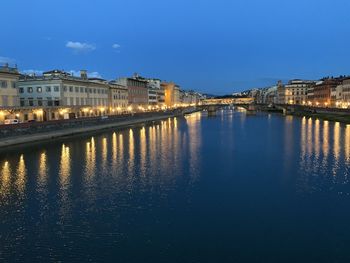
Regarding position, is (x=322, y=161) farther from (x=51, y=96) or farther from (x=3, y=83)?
(x=51, y=96)

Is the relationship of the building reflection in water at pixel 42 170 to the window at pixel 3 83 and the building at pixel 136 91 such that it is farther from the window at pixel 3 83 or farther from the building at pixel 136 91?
the building at pixel 136 91

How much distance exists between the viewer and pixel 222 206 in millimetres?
23750

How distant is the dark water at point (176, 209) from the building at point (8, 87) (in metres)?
26.7

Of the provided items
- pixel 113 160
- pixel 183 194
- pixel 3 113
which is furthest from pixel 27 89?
pixel 183 194

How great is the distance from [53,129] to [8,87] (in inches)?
464

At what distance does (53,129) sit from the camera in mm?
65750

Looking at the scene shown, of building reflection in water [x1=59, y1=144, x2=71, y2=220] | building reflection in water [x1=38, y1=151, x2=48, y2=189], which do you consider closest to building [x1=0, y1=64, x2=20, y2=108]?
building reflection in water [x1=59, y1=144, x2=71, y2=220]

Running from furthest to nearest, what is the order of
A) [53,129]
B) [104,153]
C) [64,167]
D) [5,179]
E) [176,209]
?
[53,129], [104,153], [64,167], [5,179], [176,209]

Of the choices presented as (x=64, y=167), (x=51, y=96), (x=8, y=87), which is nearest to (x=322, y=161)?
(x=64, y=167)

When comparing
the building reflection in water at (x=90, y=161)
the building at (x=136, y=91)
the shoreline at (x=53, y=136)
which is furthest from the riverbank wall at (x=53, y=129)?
the building at (x=136, y=91)

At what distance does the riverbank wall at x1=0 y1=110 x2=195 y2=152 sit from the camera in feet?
176

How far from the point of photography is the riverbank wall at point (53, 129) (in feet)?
176

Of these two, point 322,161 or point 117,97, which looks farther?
point 117,97

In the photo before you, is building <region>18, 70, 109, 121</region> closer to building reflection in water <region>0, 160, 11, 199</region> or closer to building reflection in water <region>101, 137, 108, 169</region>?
building reflection in water <region>101, 137, 108, 169</region>
